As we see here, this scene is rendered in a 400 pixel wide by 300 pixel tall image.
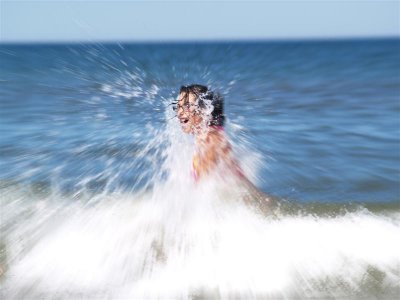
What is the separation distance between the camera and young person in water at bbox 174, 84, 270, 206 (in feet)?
14.1

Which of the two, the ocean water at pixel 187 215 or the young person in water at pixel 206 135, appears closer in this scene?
the ocean water at pixel 187 215

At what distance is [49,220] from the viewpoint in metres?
4.16

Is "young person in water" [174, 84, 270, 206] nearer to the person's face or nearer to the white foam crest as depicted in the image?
the person's face

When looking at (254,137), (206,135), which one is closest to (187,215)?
(206,135)

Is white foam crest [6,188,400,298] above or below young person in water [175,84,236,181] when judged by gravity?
below

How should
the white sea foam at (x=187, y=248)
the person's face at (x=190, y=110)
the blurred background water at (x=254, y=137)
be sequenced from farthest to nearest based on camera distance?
1. the blurred background water at (x=254, y=137)
2. the person's face at (x=190, y=110)
3. the white sea foam at (x=187, y=248)

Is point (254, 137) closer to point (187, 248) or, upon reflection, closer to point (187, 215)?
point (187, 215)

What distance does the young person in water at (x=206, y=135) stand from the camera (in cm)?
429

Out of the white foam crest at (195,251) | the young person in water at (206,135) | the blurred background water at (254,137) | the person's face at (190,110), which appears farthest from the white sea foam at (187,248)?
the blurred background water at (254,137)

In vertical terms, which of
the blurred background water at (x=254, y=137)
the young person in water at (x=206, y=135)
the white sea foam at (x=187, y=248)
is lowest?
the blurred background water at (x=254, y=137)

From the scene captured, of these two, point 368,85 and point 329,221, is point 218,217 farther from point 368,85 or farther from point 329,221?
point 368,85

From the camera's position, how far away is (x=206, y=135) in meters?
4.30

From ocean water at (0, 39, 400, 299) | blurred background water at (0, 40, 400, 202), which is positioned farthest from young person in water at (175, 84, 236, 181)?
blurred background water at (0, 40, 400, 202)

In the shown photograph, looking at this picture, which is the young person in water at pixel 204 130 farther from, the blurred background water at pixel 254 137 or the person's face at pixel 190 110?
the blurred background water at pixel 254 137
